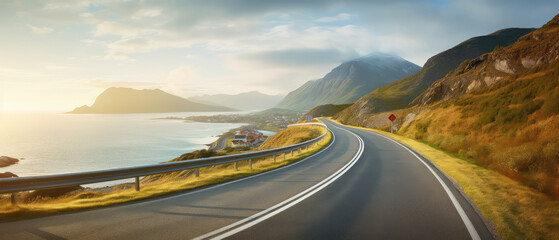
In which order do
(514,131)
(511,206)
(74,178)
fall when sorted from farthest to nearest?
1. (514,131)
2. (74,178)
3. (511,206)

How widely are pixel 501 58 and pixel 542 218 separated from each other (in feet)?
183

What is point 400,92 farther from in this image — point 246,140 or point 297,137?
point 297,137

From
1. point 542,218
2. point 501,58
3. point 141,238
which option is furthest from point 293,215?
point 501,58

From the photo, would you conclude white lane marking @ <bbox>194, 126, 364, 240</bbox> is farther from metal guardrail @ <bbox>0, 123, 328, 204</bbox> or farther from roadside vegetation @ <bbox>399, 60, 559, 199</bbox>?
roadside vegetation @ <bbox>399, 60, 559, 199</bbox>

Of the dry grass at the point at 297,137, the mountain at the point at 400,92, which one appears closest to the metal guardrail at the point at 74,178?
the dry grass at the point at 297,137

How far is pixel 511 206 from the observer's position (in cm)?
589

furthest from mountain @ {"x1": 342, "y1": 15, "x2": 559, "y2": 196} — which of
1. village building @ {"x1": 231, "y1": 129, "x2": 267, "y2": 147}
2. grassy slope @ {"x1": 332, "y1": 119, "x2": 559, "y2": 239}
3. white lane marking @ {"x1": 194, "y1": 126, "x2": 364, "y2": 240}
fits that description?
village building @ {"x1": 231, "y1": 129, "x2": 267, "y2": 147}

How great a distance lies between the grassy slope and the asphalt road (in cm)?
36

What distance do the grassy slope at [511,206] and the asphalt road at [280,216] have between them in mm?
Result: 364

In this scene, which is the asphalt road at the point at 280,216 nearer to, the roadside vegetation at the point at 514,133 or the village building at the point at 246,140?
the roadside vegetation at the point at 514,133

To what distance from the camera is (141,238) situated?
4234mm

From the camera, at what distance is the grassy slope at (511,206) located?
4.56 meters

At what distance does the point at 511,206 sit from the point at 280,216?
5498mm

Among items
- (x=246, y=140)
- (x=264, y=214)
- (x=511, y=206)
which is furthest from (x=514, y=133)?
(x=246, y=140)
